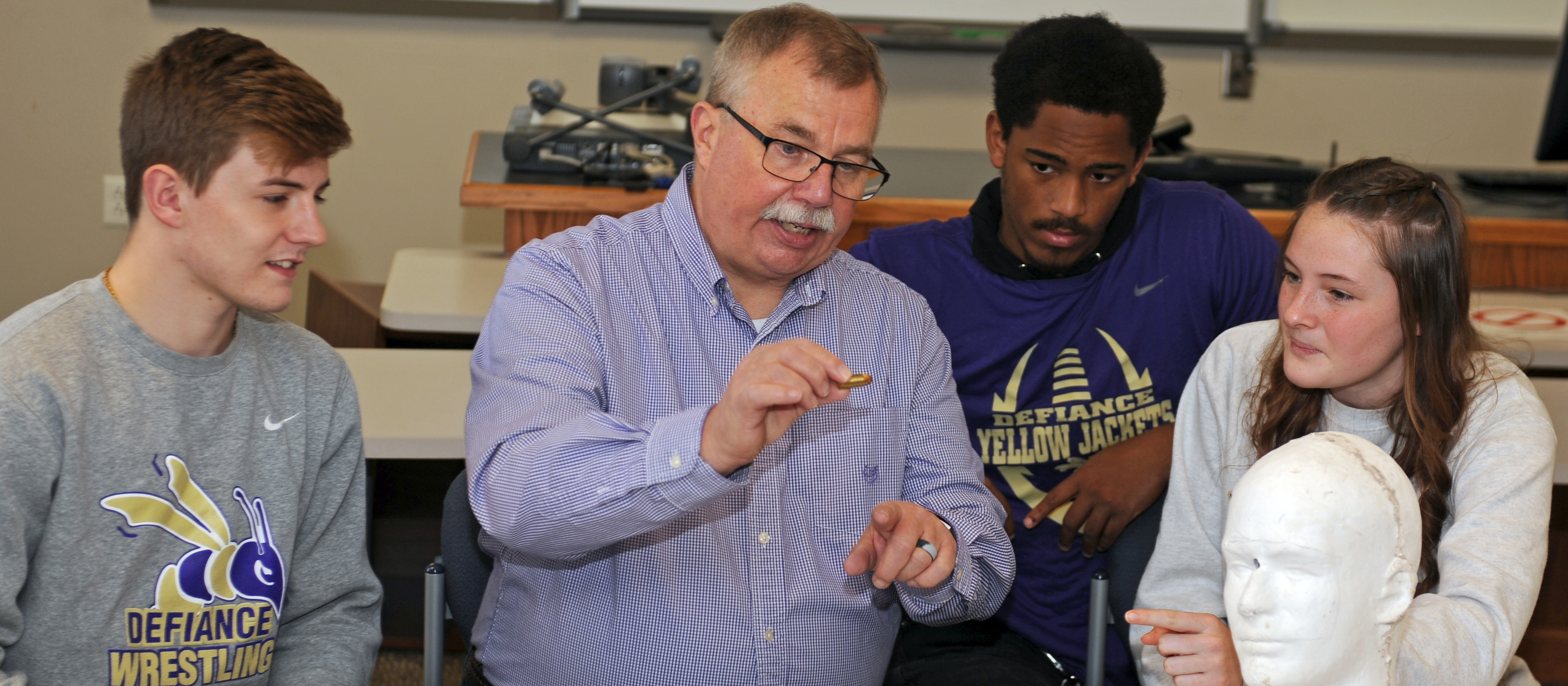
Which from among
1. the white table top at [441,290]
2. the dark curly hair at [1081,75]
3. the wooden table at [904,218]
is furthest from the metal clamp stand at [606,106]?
the dark curly hair at [1081,75]

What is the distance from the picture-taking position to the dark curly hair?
1676 mm

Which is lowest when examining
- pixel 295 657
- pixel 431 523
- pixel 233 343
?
pixel 431 523

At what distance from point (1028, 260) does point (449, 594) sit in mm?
893

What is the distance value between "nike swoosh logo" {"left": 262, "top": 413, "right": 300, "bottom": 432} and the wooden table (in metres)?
0.93

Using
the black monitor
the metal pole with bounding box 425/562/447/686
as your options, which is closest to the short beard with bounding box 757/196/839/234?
the metal pole with bounding box 425/562/447/686

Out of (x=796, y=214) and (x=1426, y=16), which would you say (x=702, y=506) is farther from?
(x=1426, y=16)

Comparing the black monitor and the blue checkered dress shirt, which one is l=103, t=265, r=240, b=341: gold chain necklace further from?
the black monitor

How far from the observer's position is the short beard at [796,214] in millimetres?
1404

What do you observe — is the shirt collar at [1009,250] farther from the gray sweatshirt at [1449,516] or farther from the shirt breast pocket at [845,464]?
the shirt breast pocket at [845,464]

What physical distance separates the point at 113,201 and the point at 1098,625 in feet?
10.9

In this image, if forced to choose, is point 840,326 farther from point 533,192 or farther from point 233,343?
point 533,192

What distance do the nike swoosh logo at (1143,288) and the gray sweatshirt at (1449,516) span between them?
7.1 inches

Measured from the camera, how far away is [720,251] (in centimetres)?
148

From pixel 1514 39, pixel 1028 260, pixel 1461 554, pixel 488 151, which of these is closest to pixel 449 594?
pixel 1028 260
